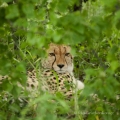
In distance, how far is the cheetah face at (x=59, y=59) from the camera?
13.9ft

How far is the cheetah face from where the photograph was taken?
167 inches

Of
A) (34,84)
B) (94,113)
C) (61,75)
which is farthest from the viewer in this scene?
(61,75)

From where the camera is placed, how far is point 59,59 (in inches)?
168

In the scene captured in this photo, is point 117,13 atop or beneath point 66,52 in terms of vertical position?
beneath

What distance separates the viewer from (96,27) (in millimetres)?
2053

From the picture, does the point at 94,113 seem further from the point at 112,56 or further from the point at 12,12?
the point at 12,12

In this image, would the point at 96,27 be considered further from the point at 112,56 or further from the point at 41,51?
the point at 41,51

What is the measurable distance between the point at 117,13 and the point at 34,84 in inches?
79.3

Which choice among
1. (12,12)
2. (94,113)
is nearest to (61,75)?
(94,113)

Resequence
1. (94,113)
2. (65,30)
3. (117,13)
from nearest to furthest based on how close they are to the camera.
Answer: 1. (117,13)
2. (65,30)
3. (94,113)

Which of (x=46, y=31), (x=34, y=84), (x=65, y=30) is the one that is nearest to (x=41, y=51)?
(x=46, y=31)

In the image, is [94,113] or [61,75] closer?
[94,113]

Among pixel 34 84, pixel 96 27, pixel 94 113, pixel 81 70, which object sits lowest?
pixel 94 113

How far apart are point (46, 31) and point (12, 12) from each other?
11.2 inches
